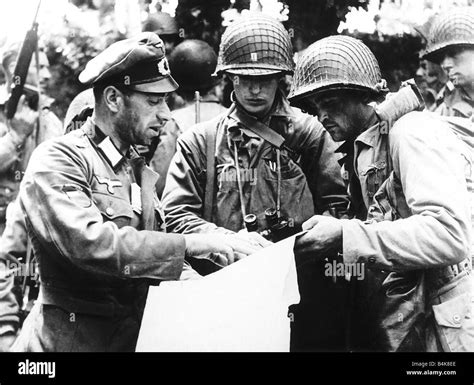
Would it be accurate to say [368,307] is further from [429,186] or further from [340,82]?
[340,82]

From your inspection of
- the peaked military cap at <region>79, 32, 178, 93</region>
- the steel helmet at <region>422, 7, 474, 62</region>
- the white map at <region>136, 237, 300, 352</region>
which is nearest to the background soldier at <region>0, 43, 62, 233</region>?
the peaked military cap at <region>79, 32, 178, 93</region>

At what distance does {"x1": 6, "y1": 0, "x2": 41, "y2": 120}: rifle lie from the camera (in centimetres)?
615

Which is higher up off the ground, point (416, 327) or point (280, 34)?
point (280, 34)

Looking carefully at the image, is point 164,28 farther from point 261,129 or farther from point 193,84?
point 261,129

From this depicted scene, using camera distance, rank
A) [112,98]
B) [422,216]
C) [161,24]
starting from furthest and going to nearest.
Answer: [161,24]
[112,98]
[422,216]

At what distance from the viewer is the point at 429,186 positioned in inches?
215

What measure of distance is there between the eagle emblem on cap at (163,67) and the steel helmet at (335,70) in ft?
2.31

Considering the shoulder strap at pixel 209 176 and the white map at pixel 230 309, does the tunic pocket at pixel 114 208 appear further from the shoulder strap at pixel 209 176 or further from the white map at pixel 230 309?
the shoulder strap at pixel 209 176

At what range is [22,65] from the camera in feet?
20.2

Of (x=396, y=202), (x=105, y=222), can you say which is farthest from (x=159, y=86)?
(x=396, y=202)

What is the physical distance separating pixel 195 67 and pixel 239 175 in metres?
0.74

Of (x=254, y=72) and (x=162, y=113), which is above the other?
(x=254, y=72)
